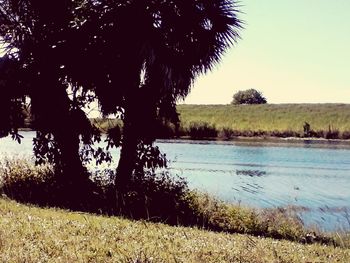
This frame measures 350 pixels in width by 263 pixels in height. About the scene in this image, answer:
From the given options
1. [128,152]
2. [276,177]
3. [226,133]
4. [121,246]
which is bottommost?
[276,177]

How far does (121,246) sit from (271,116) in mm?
58176

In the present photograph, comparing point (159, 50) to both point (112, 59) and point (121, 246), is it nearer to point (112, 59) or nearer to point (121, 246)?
point (112, 59)

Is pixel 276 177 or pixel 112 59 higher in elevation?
pixel 112 59

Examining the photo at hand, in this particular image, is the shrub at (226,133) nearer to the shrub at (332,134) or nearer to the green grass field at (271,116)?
the green grass field at (271,116)

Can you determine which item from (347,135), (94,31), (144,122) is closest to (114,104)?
(144,122)

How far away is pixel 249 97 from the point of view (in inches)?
4668

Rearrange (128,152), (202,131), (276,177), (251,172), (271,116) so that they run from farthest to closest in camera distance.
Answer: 1. (271,116)
2. (202,131)
3. (251,172)
4. (276,177)
5. (128,152)

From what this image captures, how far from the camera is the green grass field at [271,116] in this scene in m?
59.2

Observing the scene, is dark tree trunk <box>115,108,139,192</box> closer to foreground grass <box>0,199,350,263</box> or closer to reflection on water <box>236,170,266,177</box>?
foreground grass <box>0,199,350,263</box>

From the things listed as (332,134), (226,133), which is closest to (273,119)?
(226,133)

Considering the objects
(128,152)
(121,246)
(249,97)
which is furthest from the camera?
(249,97)

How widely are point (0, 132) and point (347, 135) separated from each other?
1781 inches

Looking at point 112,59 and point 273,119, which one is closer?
point 112,59

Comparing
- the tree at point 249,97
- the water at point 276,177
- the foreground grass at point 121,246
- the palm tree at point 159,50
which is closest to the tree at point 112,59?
the palm tree at point 159,50
